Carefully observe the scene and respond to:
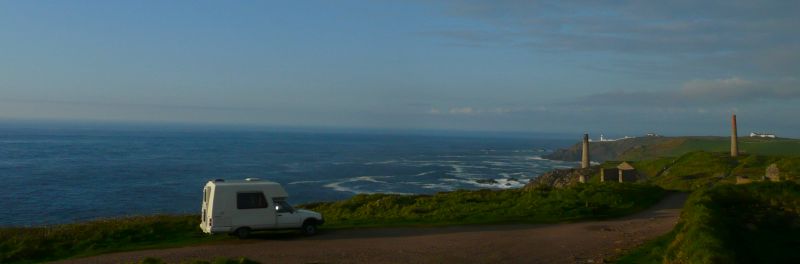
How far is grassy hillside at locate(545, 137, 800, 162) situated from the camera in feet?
287

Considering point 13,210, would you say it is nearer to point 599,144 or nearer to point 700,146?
point 700,146

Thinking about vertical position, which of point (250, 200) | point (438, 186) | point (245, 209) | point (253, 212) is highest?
point (250, 200)

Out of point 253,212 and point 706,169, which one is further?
point 706,169

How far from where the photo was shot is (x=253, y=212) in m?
20.1

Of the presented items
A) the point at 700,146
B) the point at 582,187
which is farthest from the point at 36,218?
the point at 700,146

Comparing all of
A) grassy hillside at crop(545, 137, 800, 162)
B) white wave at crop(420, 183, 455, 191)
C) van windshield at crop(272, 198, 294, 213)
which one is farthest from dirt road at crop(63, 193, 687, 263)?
grassy hillside at crop(545, 137, 800, 162)

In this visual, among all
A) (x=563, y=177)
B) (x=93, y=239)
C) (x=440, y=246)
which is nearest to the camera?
(x=440, y=246)

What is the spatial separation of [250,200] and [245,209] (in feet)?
1.08

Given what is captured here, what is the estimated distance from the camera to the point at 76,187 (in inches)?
2628

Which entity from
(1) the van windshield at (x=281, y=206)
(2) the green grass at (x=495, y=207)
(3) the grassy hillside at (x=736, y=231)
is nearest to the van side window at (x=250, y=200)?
(1) the van windshield at (x=281, y=206)

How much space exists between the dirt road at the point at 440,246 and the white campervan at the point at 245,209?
0.54m

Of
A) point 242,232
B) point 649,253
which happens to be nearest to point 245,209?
point 242,232

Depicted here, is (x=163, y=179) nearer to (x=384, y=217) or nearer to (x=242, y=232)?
(x=384, y=217)

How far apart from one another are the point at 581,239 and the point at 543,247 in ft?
7.15
